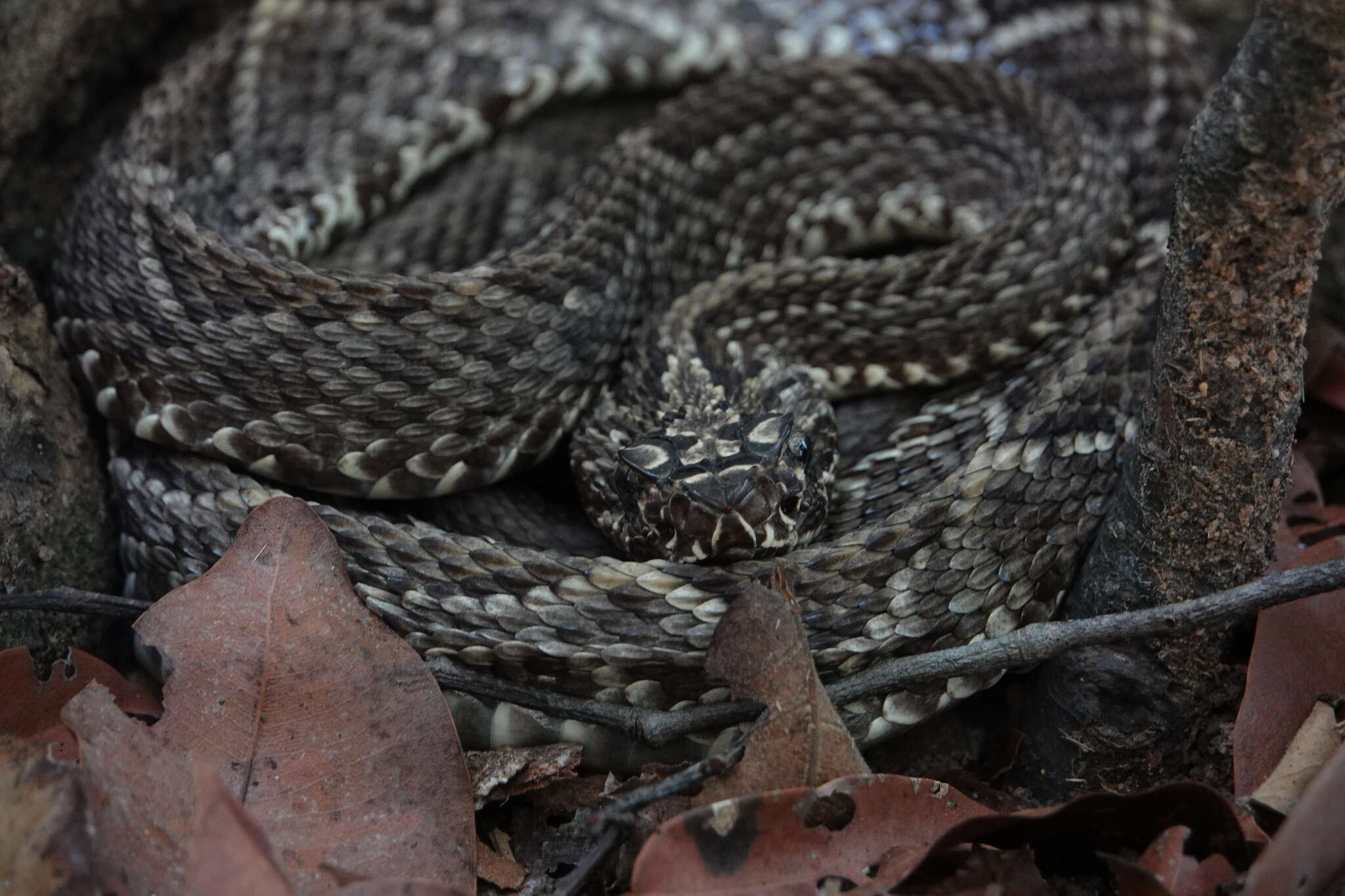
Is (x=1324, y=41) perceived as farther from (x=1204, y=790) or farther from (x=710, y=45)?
(x=710, y=45)

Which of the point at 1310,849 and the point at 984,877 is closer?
the point at 1310,849

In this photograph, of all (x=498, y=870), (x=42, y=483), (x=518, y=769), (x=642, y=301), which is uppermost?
(x=642, y=301)

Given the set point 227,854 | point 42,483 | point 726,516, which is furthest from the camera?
point 42,483

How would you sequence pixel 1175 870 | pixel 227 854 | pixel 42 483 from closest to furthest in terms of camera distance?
pixel 227 854, pixel 1175 870, pixel 42 483

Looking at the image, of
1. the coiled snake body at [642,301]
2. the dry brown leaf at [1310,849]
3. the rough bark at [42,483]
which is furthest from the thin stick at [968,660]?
the rough bark at [42,483]

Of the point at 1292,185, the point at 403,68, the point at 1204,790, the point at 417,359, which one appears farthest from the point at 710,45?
the point at 1204,790

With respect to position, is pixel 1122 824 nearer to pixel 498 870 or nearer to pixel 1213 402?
pixel 1213 402

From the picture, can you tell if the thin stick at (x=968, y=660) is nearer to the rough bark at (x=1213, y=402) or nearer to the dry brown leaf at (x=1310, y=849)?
the rough bark at (x=1213, y=402)

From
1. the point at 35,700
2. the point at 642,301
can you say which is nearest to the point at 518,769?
the point at 35,700
